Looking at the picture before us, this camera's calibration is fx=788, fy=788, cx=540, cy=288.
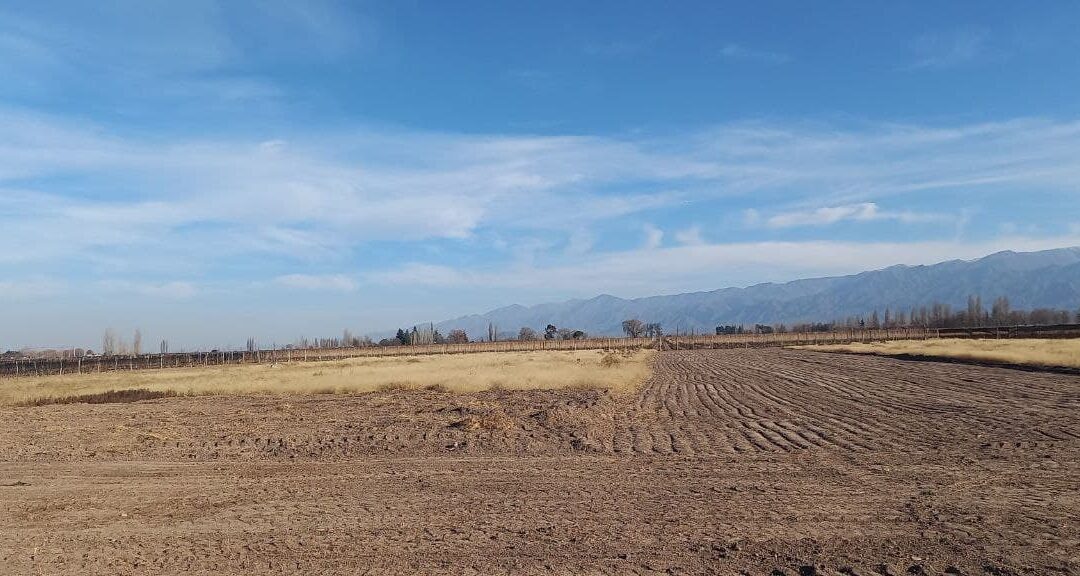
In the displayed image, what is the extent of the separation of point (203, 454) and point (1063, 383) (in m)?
28.8

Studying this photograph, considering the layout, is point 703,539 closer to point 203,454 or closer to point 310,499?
point 310,499

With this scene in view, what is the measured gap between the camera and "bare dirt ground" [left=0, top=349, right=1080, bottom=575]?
307 inches

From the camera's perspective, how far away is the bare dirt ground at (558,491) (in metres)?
7.79

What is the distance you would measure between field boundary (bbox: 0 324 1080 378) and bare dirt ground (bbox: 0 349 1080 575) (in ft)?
195

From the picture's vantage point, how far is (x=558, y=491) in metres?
11.2

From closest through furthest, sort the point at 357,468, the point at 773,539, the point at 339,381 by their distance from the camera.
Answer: the point at 773,539
the point at 357,468
the point at 339,381

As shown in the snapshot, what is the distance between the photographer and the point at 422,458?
14.9 metres

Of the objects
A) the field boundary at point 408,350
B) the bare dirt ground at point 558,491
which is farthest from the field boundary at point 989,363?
the field boundary at point 408,350

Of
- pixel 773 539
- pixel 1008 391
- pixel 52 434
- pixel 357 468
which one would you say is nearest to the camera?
pixel 773 539

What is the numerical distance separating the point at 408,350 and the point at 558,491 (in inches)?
3804

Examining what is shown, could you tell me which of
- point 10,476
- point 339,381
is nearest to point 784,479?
point 10,476

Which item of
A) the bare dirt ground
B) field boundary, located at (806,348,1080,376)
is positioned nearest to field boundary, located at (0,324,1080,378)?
field boundary, located at (806,348,1080,376)

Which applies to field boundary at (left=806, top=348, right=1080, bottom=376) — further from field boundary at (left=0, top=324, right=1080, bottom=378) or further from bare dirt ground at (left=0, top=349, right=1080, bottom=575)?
field boundary at (left=0, top=324, right=1080, bottom=378)

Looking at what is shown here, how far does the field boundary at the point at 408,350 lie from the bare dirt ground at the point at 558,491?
5954 cm
